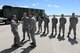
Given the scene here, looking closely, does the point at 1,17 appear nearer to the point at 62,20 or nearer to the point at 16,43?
the point at 62,20

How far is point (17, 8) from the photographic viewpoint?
29469 millimetres

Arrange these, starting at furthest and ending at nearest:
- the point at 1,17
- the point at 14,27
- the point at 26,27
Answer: the point at 1,17 → the point at 26,27 → the point at 14,27

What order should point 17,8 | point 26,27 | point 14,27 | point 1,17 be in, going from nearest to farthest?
1. point 14,27
2. point 26,27
3. point 1,17
4. point 17,8

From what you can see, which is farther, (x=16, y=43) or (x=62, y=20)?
(x=62, y=20)

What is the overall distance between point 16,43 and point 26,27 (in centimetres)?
167

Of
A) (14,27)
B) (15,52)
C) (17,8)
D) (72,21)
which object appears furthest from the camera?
(17,8)

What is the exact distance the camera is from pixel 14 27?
28.2ft

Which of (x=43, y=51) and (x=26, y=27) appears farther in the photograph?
(x=26, y=27)

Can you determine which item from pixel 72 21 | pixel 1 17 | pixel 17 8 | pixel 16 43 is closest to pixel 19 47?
pixel 16 43

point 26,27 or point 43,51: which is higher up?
point 26,27

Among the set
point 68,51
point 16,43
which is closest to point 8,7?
point 16,43

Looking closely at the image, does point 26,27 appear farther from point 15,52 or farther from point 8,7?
point 8,7

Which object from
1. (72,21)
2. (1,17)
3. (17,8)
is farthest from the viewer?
(17,8)

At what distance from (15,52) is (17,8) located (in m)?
22.4
